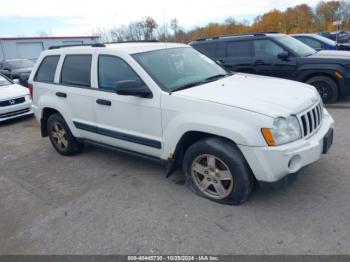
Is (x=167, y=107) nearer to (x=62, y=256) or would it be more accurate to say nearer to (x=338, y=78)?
(x=62, y=256)

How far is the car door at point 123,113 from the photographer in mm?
3607

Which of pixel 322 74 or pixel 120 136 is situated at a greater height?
pixel 322 74

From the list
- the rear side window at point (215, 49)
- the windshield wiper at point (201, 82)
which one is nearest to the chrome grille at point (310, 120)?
the windshield wiper at point (201, 82)

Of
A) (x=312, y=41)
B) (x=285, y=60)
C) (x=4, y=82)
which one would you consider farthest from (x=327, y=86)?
(x=4, y=82)

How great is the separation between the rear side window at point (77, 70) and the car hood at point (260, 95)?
1606 millimetres

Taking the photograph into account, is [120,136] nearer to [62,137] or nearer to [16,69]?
[62,137]

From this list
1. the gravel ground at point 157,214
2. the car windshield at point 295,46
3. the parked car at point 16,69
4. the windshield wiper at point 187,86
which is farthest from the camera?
the parked car at point 16,69

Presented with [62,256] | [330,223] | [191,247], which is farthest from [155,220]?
[330,223]

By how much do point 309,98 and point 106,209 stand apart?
259 cm

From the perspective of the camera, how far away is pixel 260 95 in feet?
10.6

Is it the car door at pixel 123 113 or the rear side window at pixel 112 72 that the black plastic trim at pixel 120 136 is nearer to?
the car door at pixel 123 113

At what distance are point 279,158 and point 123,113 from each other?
1.99 m

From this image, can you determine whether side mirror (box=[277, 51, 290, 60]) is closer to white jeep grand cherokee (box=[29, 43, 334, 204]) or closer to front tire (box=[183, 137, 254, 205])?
white jeep grand cherokee (box=[29, 43, 334, 204])

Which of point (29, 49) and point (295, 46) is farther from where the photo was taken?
point (29, 49)
